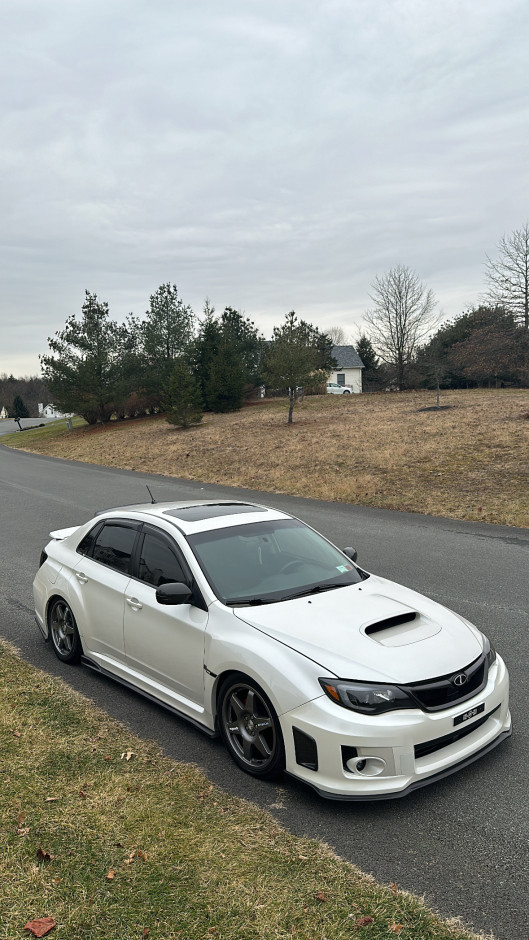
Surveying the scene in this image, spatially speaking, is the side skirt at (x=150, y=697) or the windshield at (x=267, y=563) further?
the windshield at (x=267, y=563)

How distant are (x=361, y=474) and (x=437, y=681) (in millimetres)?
15429

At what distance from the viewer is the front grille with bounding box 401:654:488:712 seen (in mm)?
3729

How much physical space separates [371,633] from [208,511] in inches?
75.9

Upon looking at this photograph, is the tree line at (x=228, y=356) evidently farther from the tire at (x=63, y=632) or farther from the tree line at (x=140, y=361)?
the tire at (x=63, y=632)

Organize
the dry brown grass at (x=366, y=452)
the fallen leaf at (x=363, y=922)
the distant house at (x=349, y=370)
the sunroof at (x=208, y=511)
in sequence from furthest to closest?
the distant house at (x=349, y=370)
the dry brown grass at (x=366, y=452)
the sunroof at (x=208, y=511)
the fallen leaf at (x=363, y=922)

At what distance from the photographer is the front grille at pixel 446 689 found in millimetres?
3729

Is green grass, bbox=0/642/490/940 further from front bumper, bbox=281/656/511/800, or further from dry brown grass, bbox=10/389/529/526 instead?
dry brown grass, bbox=10/389/529/526

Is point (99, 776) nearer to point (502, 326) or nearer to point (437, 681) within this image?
point (437, 681)

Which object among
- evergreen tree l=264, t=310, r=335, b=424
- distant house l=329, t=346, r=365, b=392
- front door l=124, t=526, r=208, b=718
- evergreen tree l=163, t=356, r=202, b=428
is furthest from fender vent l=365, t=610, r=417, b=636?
distant house l=329, t=346, r=365, b=392

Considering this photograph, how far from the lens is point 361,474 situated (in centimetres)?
1911

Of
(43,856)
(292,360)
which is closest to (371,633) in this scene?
(43,856)

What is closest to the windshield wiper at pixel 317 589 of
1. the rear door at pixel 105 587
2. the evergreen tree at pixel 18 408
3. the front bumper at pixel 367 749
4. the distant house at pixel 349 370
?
the front bumper at pixel 367 749

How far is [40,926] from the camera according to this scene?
2.89 m

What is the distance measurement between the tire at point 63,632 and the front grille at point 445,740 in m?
3.26
